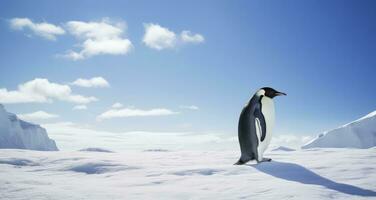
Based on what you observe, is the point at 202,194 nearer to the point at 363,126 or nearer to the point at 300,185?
the point at 300,185

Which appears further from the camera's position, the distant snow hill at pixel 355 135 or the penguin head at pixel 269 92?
the distant snow hill at pixel 355 135

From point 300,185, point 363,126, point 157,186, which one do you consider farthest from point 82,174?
point 363,126

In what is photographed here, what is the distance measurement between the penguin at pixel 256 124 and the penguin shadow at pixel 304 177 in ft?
3.95

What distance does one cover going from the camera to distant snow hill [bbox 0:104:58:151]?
7450 centimetres

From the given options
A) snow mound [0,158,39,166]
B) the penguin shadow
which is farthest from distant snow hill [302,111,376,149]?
snow mound [0,158,39,166]

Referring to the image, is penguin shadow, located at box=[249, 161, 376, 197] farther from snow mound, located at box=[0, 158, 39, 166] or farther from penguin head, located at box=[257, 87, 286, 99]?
snow mound, located at box=[0, 158, 39, 166]

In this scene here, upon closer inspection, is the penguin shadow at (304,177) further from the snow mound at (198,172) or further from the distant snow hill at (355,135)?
the distant snow hill at (355,135)

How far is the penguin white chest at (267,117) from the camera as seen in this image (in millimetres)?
7871

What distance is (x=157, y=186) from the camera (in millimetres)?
4797

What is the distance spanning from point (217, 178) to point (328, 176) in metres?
1.61

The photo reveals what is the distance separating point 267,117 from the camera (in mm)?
7957

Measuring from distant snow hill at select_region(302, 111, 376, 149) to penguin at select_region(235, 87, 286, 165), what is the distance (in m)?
60.2

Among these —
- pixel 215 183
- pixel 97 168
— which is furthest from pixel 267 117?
pixel 97 168

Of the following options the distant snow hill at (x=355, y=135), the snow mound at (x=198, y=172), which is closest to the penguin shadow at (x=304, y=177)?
the snow mound at (x=198, y=172)
